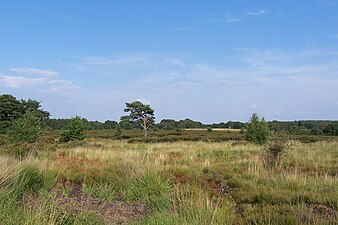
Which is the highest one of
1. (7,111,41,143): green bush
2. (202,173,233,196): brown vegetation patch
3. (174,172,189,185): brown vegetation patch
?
(7,111,41,143): green bush

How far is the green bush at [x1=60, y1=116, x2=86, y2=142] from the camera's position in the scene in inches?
1278

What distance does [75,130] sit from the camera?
33.0 m

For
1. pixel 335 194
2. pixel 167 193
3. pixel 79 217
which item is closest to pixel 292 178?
pixel 335 194

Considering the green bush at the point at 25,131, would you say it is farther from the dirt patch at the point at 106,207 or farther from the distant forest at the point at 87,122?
the dirt patch at the point at 106,207

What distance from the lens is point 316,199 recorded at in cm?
686

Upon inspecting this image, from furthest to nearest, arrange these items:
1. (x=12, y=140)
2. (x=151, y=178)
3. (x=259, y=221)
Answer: (x=12, y=140), (x=151, y=178), (x=259, y=221)

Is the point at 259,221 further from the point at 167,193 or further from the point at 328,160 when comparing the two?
the point at 328,160

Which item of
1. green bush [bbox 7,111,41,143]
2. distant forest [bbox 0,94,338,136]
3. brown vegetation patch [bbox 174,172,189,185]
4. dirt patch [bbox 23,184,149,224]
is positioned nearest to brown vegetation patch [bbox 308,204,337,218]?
dirt patch [bbox 23,184,149,224]

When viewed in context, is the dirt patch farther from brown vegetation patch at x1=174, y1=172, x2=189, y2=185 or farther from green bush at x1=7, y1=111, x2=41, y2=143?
green bush at x1=7, y1=111, x2=41, y2=143

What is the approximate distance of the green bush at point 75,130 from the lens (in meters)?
32.5

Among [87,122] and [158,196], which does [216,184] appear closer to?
[158,196]

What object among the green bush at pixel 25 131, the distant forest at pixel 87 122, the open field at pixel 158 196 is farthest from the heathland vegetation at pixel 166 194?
the green bush at pixel 25 131

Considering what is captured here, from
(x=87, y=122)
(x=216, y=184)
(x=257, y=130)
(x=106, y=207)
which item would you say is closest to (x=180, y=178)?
(x=216, y=184)

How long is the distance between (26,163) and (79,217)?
4506 millimetres
